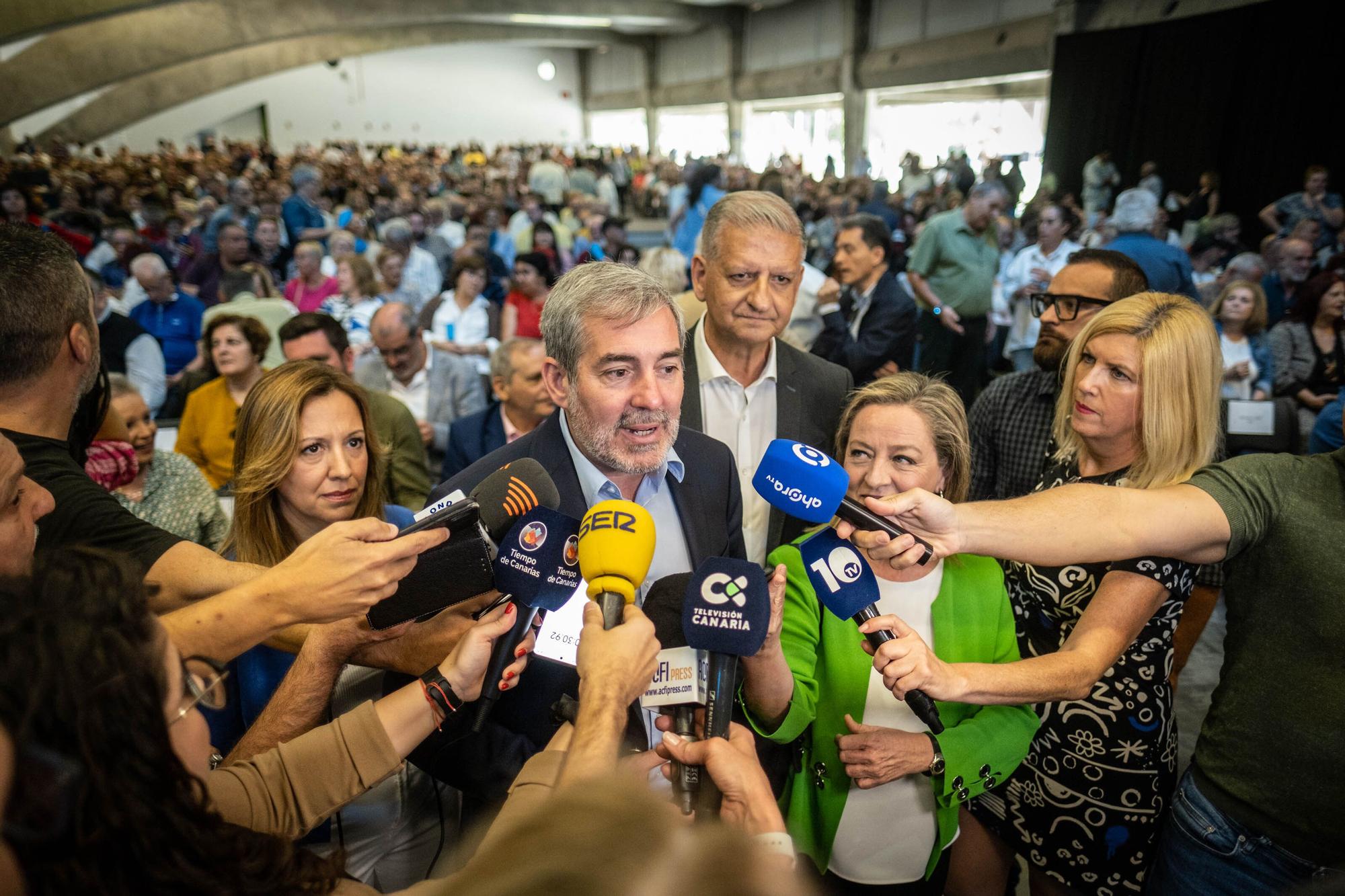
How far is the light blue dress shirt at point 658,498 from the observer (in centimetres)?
186

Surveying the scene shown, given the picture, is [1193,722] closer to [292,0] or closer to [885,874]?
[885,874]

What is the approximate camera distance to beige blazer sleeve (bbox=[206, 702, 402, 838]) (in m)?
1.27

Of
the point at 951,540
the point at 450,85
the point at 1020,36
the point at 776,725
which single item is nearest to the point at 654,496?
the point at 776,725

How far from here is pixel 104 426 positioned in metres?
2.69

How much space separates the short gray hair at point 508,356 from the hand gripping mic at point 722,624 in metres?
2.24

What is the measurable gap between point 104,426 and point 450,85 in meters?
A: 31.7

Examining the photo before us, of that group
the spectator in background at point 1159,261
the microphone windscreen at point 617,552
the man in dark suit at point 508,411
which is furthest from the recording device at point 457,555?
the spectator in background at point 1159,261

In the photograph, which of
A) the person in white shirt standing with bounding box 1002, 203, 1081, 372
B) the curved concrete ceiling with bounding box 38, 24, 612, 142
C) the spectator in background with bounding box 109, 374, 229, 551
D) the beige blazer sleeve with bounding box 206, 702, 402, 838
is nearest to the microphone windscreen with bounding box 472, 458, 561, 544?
the beige blazer sleeve with bounding box 206, 702, 402, 838

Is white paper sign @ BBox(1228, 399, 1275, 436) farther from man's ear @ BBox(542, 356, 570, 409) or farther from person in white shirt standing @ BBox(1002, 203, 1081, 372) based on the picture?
man's ear @ BBox(542, 356, 570, 409)

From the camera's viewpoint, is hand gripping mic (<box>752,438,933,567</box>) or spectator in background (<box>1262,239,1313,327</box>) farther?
spectator in background (<box>1262,239,1313,327</box>)

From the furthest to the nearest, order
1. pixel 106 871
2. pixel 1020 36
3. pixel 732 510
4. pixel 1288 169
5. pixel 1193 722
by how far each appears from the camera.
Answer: pixel 1020 36 → pixel 1288 169 → pixel 1193 722 → pixel 732 510 → pixel 106 871

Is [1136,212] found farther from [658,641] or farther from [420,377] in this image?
[658,641]

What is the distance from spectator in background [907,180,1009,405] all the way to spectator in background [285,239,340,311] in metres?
4.45

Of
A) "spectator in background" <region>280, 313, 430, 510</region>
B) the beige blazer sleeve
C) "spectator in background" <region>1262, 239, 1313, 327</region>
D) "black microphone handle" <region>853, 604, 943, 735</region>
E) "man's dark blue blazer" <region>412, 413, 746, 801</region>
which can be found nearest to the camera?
the beige blazer sleeve
